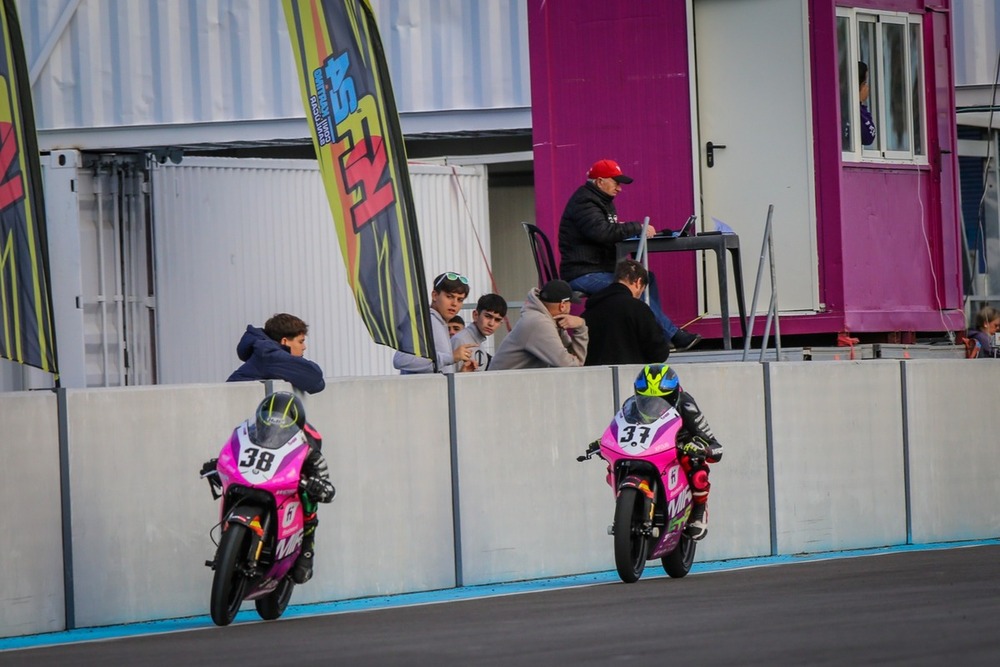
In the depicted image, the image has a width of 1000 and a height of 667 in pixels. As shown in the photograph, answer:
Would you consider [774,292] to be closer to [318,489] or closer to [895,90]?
[895,90]

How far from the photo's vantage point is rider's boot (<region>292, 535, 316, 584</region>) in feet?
30.8

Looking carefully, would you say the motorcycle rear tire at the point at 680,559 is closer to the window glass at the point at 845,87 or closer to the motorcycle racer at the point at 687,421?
the motorcycle racer at the point at 687,421

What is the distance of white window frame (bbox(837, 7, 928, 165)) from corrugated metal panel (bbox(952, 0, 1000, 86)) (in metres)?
3.95

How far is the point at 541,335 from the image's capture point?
12.3 metres

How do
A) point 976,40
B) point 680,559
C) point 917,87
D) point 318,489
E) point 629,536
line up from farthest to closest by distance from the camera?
1. point 976,40
2. point 917,87
3. point 680,559
4. point 629,536
5. point 318,489

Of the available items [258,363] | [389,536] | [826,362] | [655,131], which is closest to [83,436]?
[258,363]

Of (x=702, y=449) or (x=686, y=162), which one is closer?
(x=702, y=449)

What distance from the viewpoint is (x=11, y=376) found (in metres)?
15.8

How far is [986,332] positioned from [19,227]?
10166 millimetres

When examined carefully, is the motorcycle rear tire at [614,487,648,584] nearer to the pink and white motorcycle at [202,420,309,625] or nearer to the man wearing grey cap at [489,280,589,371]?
the pink and white motorcycle at [202,420,309,625]

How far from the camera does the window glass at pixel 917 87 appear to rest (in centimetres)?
1644

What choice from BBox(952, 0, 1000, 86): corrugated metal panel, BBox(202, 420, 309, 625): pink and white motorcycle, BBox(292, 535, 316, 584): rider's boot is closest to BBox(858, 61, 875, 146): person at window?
BBox(952, 0, 1000, 86): corrugated metal panel

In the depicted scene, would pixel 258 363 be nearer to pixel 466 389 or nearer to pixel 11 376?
pixel 466 389

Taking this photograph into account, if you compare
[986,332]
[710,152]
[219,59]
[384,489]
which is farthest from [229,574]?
[219,59]
